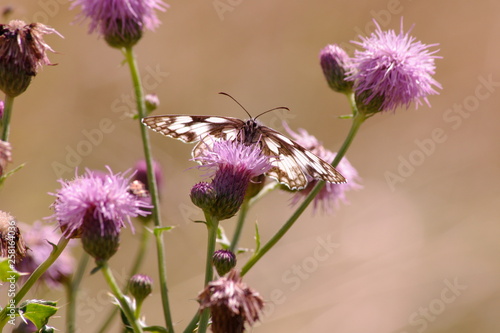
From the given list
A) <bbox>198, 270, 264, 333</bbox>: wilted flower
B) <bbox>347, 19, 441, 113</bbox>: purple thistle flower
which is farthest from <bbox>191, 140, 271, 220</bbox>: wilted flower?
<bbox>347, 19, 441, 113</bbox>: purple thistle flower

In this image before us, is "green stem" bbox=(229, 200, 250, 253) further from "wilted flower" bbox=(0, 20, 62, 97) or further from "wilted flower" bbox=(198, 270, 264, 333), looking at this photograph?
"wilted flower" bbox=(0, 20, 62, 97)

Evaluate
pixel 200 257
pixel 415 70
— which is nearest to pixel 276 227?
pixel 200 257

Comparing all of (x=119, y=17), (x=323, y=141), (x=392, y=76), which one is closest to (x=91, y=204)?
(x=119, y=17)

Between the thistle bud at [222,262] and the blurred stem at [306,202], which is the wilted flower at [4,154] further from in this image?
the blurred stem at [306,202]

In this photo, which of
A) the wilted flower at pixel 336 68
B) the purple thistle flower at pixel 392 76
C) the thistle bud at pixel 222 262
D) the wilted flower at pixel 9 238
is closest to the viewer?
the wilted flower at pixel 9 238

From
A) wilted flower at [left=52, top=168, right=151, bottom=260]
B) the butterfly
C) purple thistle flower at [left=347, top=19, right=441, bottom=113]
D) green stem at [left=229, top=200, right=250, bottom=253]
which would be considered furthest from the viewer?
purple thistle flower at [left=347, top=19, right=441, bottom=113]

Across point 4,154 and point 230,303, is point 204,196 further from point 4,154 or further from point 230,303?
point 4,154

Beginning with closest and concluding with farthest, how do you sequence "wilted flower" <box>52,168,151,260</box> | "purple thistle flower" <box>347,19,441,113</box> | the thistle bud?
"wilted flower" <box>52,168,151,260</box> < the thistle bud < "purple thistle flower" <box>347,19,441,113</box>

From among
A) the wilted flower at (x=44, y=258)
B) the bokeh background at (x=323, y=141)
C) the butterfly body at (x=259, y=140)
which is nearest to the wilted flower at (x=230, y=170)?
the butterfly body at (x=259, y=140)
